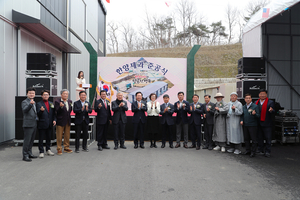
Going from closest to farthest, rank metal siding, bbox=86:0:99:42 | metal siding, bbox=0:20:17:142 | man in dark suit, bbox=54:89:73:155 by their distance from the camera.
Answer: man in dark suit, bbox=54:89:73:155 < metal siding, bbox=0:20:17:142 < metal siding, bbox=86:0:99:42

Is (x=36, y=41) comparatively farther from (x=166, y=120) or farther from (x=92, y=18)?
(x=92, y=18)

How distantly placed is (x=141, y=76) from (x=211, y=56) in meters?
26.5

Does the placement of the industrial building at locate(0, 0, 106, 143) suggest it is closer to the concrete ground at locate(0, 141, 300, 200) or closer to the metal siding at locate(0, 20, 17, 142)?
the metal siding at locate(0, 20, 17, 142)

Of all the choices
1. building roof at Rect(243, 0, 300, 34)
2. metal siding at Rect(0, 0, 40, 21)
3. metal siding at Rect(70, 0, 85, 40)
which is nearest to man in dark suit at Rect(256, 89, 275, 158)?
building roof at Rect(243, 0, 300, 34)

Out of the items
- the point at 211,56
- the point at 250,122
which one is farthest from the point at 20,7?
the point at 211,56

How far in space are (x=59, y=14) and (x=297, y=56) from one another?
11491 millimetres

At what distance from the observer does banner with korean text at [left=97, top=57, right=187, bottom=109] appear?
10.5 meters

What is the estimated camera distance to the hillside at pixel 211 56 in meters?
31.1

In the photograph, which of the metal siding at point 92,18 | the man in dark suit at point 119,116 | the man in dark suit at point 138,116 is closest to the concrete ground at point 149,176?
the man in dark suit at point 119,116

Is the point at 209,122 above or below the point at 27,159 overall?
above

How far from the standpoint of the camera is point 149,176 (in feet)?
14.5

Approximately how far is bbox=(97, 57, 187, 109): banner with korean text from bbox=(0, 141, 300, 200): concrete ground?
4.42 m

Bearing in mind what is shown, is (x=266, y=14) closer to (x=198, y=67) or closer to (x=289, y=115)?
(x=289, y=115)

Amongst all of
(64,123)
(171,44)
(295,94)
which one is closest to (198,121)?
(64,123)
